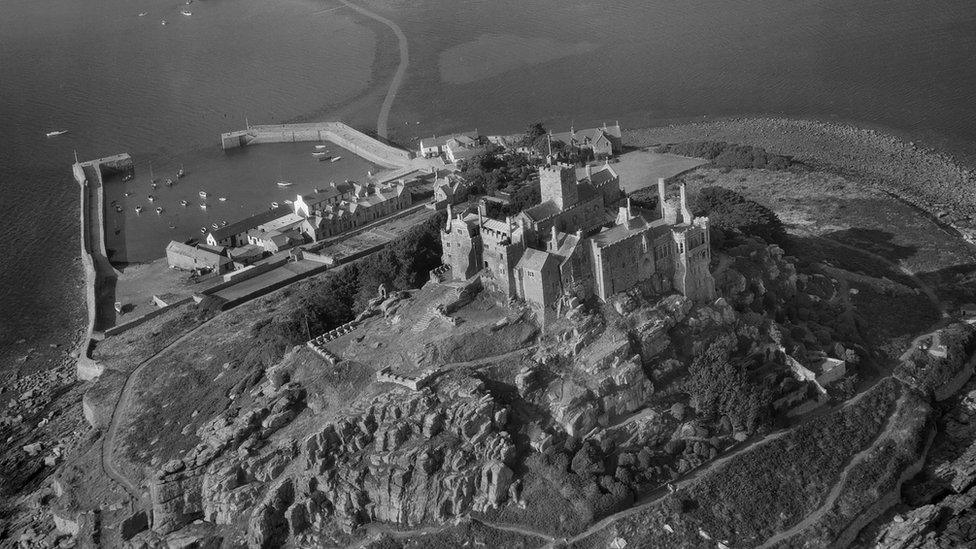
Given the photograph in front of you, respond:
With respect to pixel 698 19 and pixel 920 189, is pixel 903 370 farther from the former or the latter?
pixel 698 19

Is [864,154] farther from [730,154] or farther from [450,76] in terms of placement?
[450,76]

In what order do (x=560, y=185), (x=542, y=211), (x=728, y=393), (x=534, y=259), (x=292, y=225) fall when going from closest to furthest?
(x=728, y=393), (x=534, y=259), (x=542, y=211), (x=560, y=185), (x=292, y=225)

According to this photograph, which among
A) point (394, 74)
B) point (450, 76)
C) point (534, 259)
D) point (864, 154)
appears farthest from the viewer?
point (394, 74)

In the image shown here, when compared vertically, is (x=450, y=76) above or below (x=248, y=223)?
above

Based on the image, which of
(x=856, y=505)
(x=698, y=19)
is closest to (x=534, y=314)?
(x=856, y=505)

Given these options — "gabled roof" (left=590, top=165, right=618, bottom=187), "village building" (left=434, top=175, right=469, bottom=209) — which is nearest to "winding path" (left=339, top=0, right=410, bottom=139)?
"village building" (left=434, top=175, right=469, bottom=209)

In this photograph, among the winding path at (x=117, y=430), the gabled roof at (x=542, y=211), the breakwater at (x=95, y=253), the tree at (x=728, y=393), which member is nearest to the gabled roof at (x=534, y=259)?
the gabled roof at (x=542, y=211)

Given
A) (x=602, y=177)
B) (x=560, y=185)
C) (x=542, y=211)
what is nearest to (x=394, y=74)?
(x=602, y=177)

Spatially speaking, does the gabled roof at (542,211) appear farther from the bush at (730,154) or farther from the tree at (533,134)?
the tree at (533,134)
